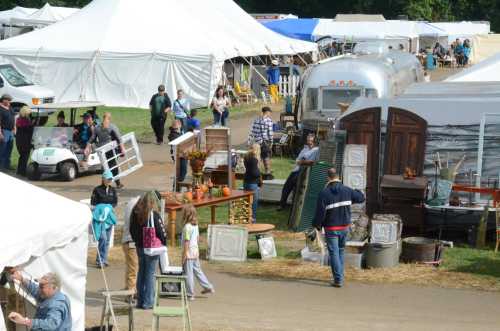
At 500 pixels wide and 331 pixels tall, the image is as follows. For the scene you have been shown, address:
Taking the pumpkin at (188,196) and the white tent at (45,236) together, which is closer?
the white tent at (45,236)

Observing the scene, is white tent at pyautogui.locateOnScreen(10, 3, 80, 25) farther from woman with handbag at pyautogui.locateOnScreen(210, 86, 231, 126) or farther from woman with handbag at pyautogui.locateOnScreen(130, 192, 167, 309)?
woman with handbag at pyautogui.locateOnScreen(130, 192, 167, 309)

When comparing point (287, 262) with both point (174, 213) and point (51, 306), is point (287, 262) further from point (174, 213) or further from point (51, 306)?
point (51, 306)

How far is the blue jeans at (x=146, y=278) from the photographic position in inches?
527

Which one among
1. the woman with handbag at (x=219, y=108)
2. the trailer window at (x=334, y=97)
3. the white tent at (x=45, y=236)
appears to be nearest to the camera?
the white tent at (x=45, y=236)

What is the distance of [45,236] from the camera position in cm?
1059

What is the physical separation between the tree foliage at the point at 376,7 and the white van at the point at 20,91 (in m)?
48.6

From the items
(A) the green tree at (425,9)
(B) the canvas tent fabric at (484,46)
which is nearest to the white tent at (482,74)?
(B) the canvas tent fabric at (484,46)

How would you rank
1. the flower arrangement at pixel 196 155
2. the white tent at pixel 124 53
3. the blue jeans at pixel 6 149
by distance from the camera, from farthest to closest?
1. the white tent at pixel 124 53
2. the blue jeans at pixel 6 149
3. the flower arrangement at pixel 196 155

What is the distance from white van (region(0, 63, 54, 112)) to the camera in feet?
107

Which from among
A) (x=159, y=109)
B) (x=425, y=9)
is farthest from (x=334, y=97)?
(x=425, y=9)

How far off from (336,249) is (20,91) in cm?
2046

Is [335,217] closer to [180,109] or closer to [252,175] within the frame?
[252,175]

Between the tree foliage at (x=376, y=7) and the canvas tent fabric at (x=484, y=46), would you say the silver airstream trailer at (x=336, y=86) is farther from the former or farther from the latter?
the tree foliage at (x=376, y=7)

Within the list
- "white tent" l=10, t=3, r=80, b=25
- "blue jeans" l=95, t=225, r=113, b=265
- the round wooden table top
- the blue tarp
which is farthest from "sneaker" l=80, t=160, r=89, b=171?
"white tent" l=10, t=3, r=80, b=25
